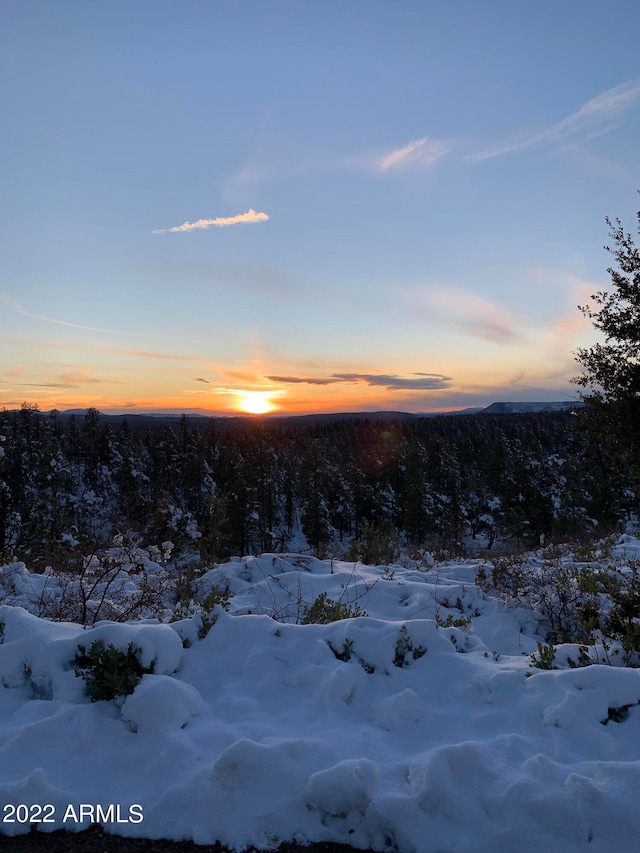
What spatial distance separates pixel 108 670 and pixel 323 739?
165cm

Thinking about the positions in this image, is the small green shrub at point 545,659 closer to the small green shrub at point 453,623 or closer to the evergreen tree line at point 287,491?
the small green shrub at point 453,623

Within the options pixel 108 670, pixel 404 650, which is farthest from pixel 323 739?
pixel 108 670

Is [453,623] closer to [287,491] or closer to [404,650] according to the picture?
[404,650]

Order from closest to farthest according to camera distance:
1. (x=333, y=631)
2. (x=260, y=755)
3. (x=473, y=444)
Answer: (x=260, y=755) → (x=333, y=631) → (x=473, y=444)

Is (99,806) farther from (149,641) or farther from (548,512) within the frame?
(548,512)

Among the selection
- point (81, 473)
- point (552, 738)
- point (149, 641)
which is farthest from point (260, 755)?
point (81, 473)

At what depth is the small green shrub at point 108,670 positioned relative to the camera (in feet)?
11.8

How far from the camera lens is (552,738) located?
317 centimetres

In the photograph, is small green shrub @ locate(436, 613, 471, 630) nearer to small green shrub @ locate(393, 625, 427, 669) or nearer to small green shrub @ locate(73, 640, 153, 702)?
small green shrub @ locate(393, 625, 427, 669)

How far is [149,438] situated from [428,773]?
72.0 meters

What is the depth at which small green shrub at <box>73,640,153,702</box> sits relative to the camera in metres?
3.59

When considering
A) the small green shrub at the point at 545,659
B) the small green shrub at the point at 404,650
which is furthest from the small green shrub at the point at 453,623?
the small green shrub at the point at 545,659

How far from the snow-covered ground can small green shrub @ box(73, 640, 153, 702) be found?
66mm

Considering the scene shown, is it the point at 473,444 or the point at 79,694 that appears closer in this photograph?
the point at 79,694
